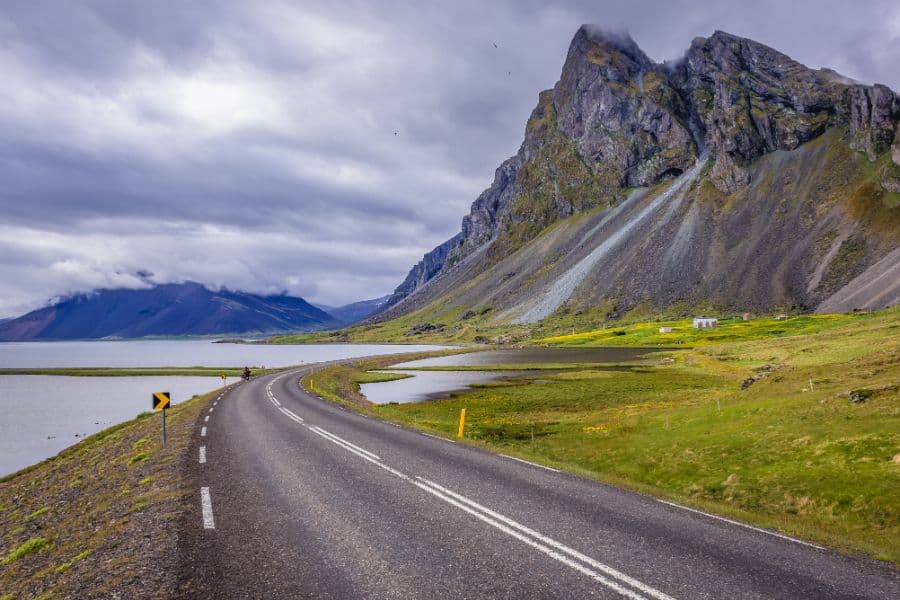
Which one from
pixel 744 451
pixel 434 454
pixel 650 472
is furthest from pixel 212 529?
pixel 744 451

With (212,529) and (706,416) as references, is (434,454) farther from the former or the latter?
(706,416)

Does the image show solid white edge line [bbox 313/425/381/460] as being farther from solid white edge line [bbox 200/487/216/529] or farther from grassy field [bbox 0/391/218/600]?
grassy field [bbox 0/391/218/600]

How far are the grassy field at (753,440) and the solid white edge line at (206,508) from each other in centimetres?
1183

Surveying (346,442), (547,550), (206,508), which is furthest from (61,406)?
(547,550)

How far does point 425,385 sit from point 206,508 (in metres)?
55.9

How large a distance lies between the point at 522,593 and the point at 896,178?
20935 centimetres

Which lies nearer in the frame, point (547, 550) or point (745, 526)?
point (547, 550)

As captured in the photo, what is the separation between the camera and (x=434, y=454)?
19.4 meters

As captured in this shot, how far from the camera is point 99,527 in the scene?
42.1 feet

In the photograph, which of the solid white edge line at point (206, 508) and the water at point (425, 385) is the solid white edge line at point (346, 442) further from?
the water at point (425, 385)

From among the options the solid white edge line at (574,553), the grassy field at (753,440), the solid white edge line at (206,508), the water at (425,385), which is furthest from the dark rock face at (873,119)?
the solid white edge line at (206,508)

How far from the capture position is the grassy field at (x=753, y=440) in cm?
1392

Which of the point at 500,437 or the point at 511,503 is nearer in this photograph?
the point at 511,503

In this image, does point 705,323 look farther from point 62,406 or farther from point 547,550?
point 547,550
